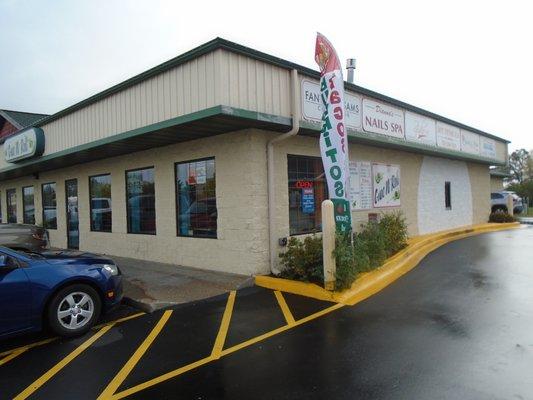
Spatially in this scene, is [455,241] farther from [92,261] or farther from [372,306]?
[92,261]

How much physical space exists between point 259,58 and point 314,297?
4.75 metres

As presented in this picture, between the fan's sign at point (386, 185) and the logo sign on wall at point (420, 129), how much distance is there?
3.78 feet

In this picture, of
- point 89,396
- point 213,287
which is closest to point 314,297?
point 213,287

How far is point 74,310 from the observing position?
5684 mm

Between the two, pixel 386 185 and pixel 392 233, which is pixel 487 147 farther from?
pixel 392 233

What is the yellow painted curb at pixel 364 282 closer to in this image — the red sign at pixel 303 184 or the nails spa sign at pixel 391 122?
the red sign at pixel 303 184

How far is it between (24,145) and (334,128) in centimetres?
1124

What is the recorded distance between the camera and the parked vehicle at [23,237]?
34.9ft

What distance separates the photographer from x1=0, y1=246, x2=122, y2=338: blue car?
5145 mm

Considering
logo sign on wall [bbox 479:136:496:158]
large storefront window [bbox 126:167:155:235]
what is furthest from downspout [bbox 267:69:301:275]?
logo sign on wall [bbox 479:136:496:158]

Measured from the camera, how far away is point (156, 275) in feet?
30.2

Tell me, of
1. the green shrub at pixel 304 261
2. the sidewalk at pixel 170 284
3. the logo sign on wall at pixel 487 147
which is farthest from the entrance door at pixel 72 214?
the logo sign on wall at pixel 487 147

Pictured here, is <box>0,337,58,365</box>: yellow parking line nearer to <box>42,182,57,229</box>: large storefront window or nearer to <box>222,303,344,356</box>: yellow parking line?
<box>222,303,344,356</box>: yellow parking line

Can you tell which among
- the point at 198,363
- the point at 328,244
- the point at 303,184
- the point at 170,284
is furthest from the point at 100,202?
the point at 198,363
